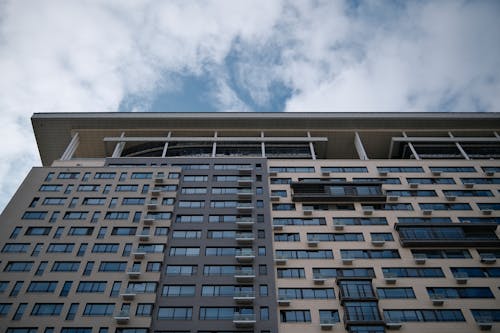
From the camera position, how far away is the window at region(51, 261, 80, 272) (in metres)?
42.3

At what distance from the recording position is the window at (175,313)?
38906 millimetres

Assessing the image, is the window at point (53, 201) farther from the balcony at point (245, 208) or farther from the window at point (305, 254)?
the window at point (305, 254)

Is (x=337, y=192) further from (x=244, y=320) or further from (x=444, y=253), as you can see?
(x=244, y=320)

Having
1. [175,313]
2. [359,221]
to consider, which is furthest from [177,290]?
[359,221]

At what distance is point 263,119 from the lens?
70375 mm

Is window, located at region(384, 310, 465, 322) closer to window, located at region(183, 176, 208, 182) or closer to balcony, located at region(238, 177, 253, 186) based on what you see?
balcony, located at region(238, 177, 253, 186)

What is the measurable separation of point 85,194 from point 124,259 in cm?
1364

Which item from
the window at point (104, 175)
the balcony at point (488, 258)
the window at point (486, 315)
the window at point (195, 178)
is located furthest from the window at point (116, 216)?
the balcony at point (488, 258)

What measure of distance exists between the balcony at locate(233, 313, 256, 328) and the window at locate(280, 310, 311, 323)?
3.24 metres

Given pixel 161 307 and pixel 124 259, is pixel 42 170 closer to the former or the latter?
pixel 124 259

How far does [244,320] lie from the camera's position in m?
37.6

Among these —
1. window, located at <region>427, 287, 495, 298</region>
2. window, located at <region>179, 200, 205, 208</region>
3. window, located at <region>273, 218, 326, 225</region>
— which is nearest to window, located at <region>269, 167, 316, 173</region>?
window, located at <region>273, 218, 326, 225</region>

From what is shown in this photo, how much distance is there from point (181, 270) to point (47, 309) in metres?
14.4

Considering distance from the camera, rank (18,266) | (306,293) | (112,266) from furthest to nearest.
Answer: (112,266)
(18,266)
(306,293)
